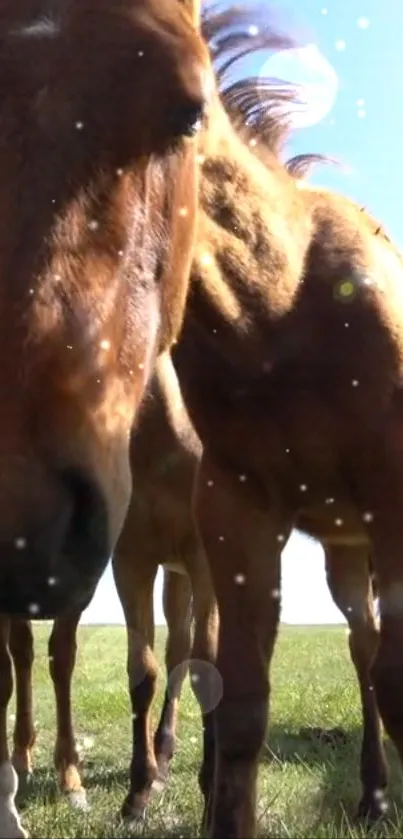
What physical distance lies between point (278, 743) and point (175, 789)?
5.29 ft

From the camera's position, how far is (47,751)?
6.95 m

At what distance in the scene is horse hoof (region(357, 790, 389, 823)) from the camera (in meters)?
4.12

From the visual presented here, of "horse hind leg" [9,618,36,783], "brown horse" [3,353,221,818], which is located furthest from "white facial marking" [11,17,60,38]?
"horse hind leg" [9,618,36,783]

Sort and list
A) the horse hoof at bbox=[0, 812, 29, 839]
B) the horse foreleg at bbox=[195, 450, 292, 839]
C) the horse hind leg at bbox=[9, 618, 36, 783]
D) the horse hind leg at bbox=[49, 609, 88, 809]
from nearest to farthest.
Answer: the horse hoof at bbox=[0, 812, 29, 839] → the horse foreleg at bbox=[195, 450, 292, 839] → the horse hind leg at bbox=[49, 609, 88, 809] → the horse hind leg at bbox=[9, 618, 36, 783]

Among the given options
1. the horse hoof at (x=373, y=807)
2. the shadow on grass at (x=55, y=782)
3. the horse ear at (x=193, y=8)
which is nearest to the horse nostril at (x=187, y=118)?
the horse ear at (x=193, y=8)

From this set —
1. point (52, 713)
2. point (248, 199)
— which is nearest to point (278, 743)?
point (52, 713)

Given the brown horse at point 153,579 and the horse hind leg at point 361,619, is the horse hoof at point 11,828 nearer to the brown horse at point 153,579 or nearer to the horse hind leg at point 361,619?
the brown horse at point 153,579

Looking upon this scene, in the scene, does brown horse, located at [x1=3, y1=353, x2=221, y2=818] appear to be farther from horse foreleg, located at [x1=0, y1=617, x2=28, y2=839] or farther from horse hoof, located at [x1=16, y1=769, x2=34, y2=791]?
horse foreleg, located at [x1=0, y1=617, x2=28, y2=839]

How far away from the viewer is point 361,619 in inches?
215

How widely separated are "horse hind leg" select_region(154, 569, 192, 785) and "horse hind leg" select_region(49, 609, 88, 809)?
0.44 metres

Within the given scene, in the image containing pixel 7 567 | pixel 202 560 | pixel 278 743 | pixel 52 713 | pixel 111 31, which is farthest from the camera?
pixel 52 713

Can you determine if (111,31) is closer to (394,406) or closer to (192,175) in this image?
(192,175)

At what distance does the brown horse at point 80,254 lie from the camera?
196cm

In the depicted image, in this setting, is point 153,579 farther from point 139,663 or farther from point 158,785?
point 158,785
